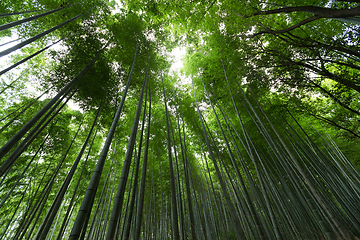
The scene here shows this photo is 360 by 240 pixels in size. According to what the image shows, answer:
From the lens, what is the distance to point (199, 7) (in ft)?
10.4

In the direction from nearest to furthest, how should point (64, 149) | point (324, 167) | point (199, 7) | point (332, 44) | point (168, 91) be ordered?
point (332, 44) → point (199, 7) → point (324, 167) → point (64, 149) → point (168, 91)

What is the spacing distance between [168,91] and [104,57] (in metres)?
2.08

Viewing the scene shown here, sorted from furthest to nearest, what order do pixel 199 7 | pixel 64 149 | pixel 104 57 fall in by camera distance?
pixel 64 149, pixel 104 57, pixel 199 7

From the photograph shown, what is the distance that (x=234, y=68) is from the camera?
150 inches

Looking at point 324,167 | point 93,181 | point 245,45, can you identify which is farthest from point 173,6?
point 324,167

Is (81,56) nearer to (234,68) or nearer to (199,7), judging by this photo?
(199,7)

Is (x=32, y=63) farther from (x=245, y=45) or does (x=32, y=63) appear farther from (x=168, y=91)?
(x=245, y=45)

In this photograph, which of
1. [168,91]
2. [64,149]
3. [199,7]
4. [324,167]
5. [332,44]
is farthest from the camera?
[168,91]

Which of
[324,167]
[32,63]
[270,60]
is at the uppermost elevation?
[32,63]

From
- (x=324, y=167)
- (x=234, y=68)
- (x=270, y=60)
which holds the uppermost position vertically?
(x=234, y=68)

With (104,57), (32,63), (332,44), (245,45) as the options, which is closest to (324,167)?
(332,44)

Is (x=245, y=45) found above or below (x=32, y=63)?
below

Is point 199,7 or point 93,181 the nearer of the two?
point 93,181

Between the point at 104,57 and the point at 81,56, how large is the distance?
543mm
